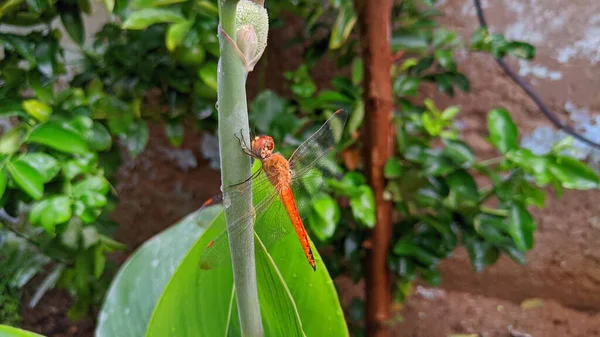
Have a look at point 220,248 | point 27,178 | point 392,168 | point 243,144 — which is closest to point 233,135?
point 243,144

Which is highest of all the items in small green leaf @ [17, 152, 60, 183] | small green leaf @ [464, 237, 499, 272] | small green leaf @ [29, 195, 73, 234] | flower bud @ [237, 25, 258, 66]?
flower bud @ [237, 25, 258, 66]

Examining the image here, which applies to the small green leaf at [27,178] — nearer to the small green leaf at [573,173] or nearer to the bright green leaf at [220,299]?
the bright green leaf at [220,299]

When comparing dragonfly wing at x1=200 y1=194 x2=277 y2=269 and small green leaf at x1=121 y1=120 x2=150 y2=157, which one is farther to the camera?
small green leaf at x1=121 y1=120 x2=150 y2=157

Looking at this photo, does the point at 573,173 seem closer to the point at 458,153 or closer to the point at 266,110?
the point at 458,153

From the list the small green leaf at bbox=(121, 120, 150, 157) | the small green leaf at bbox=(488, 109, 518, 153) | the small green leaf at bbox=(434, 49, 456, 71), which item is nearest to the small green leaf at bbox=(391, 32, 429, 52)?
the small green leaf at bbox=(434, 49, 456, 71)

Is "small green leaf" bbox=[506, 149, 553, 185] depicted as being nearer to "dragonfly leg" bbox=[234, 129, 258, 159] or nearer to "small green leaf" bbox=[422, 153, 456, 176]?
"small green leaf" bbox=[422, 153, 456, 176]

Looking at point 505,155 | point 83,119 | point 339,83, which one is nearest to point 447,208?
point 505,155

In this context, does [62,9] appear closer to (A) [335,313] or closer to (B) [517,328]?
(A) [335,313]
